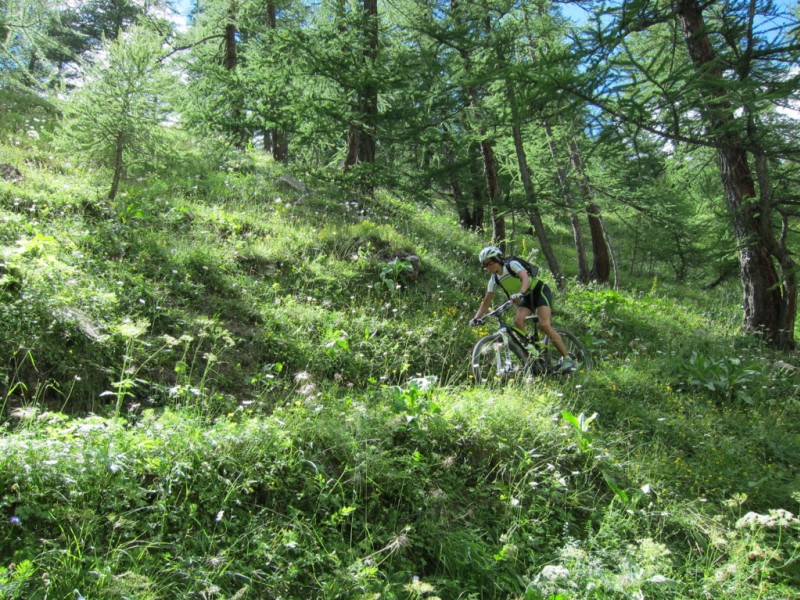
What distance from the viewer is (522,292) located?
7.12 m

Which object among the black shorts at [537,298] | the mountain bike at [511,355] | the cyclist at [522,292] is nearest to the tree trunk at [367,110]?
the cyclist at [522,292]

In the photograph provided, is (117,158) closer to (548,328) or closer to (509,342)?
(509,342)

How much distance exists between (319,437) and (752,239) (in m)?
9.77

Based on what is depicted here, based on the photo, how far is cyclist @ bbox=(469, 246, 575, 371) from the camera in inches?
287

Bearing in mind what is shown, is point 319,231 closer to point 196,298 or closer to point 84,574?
point 196,298

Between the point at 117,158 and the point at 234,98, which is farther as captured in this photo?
the point at 234,98

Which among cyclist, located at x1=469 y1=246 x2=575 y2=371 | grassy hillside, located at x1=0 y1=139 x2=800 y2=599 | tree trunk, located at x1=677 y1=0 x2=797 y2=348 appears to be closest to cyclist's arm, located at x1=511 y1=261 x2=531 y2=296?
cyclist, located at x1=469 y1=246 x2=575 y2=371

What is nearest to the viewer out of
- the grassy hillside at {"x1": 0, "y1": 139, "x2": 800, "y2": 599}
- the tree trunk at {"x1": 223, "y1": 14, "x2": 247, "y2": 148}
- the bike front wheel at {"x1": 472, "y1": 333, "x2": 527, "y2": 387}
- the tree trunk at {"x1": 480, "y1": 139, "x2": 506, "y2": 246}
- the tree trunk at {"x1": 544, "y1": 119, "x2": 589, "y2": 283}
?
the grassy hillside at {"x1": 0, "y1": 139, "x2": 800, "y2": 599}

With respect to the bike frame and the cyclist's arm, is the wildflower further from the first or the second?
the cyclist's arm

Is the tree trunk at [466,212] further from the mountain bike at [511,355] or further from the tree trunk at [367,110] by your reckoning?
the mountain bike at [511,355]

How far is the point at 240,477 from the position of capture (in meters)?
3.55

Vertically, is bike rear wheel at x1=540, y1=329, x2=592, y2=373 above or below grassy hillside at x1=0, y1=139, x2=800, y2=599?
above

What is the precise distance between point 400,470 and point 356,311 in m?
4.03

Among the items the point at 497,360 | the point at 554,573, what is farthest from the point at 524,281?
the point at 554,573
